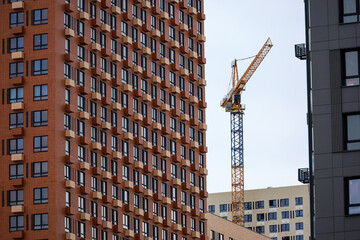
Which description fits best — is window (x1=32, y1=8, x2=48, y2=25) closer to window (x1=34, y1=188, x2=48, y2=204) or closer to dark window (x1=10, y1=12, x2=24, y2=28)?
dark window (x1=10, y1=12, x2=24, y2=28)

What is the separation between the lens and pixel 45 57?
5231 inches

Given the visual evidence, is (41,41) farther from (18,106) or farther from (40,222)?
(40,222)

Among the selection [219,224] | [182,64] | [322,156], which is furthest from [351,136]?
[219,224]

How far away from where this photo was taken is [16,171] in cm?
13075

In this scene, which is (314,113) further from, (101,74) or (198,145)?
(198,145)

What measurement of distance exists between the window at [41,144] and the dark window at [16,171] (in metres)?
2.44

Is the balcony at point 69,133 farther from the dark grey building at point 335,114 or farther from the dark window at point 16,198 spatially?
the dark grey building at point 335,114

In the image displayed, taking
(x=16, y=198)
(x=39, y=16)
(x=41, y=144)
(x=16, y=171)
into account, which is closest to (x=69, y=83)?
(x=41, y=144)

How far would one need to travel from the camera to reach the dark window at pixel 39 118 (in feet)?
432

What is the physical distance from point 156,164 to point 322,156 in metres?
79.3

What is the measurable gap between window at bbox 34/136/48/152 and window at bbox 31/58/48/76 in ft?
23.2

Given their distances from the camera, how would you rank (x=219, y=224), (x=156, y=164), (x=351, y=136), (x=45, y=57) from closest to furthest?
(x=351, y=136) → (x=45, y=57) → (x=156, y=164) → (x=219, y=224)

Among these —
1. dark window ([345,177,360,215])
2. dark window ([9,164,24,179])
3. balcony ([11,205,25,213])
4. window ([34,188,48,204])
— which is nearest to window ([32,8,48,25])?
dark window ([9,164,24,179])

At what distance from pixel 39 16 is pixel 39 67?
5631 millimetres
